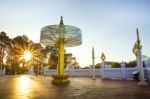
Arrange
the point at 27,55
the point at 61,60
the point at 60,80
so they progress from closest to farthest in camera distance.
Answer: the point at 60,80 < the point at 61,60 < the point at 27,55

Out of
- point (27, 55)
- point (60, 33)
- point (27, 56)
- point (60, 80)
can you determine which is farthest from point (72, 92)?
point (27, 56)

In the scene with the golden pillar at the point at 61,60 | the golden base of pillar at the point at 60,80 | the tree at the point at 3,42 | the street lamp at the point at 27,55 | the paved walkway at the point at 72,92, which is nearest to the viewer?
the paved walkway at the point at 72,92

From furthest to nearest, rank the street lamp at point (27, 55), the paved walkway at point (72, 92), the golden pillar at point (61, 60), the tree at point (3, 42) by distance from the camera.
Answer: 1. the street lamp at point (27, 55)
2. the tree at point (3, 42)
3. the golden pillar at point (61, 60)
4. the paved walkway at point (72, 92)

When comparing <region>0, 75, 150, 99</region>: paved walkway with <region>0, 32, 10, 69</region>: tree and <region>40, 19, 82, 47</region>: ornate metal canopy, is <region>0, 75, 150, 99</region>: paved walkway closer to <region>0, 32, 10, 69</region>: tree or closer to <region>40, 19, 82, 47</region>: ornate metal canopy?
<region>40, 19, 82, 47</region>: ornate metal canopy

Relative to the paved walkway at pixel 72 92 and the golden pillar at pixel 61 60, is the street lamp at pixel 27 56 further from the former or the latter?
the paved walkway at pixel 72 92

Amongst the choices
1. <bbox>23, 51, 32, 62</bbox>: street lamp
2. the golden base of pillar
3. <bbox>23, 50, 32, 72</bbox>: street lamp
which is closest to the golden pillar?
the golden base of pillar

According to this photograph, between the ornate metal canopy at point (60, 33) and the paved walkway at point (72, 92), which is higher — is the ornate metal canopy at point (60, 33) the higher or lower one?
the higher one

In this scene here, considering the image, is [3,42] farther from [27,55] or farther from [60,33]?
[60,33]

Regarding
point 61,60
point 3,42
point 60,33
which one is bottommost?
point 61,60

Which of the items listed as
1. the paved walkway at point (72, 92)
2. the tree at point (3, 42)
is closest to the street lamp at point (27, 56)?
the tree at point (3, 42)

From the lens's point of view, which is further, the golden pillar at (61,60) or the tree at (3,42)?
the tree at (3,42)

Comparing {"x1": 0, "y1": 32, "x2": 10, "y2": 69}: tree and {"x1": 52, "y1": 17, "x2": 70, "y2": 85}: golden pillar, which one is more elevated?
{"x1": 0, "y1": 32, "x2": 10, "y2": 69}: tree

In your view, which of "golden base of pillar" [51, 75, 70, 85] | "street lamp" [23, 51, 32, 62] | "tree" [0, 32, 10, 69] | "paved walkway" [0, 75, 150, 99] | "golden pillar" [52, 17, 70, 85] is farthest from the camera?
"street lamp" [23, 51, 32, 62]

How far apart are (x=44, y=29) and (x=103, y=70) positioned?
10.2 metres
